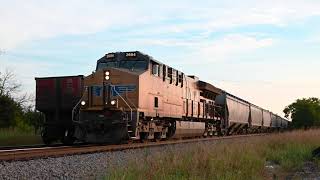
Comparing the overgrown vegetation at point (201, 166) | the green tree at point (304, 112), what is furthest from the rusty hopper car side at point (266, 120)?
the overgrown vegetation at point (201, 166)

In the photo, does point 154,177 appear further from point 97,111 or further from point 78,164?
point 97,111

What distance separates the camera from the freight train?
1709 centimetres

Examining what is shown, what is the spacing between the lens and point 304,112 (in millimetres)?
92125

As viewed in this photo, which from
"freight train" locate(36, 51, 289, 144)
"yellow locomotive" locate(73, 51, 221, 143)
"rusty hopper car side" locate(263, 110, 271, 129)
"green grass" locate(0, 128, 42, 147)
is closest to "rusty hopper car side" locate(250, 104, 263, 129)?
"rusty hopper car side" locate(263, 110, 271, 129)

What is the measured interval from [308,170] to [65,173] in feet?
20.0

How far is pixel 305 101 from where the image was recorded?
105688 mm

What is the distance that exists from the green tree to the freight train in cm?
6081

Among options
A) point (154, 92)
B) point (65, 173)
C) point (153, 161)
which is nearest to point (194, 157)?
point (153, 161)

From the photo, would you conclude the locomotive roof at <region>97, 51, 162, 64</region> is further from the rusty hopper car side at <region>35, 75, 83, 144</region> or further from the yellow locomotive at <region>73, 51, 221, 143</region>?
the rusty hopper car side at <region>35, 75, 83, 144</region>

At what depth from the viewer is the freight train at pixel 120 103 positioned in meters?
17.1

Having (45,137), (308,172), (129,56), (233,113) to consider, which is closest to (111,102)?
(129,56)

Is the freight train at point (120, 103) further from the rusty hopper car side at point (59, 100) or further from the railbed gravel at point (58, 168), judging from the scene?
the railbed gravel at point (58, 168)

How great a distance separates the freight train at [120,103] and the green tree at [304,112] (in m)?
60.8

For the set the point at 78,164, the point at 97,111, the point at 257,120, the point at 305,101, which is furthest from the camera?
the point at 305,101
